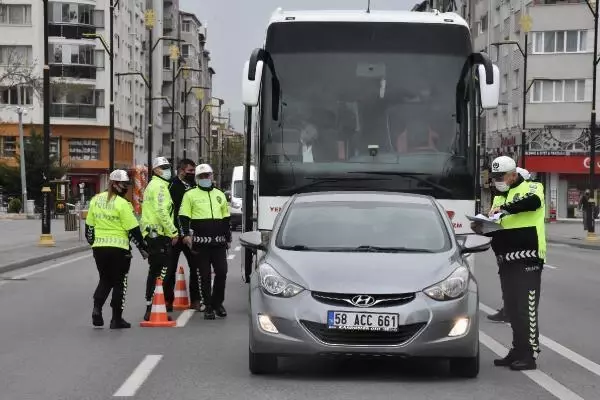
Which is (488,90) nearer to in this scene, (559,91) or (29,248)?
(29,248)

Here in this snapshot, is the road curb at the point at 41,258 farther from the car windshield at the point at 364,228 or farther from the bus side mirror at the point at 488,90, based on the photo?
the car windshield at the point at 364,228

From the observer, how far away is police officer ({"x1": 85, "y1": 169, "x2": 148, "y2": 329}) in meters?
11.8

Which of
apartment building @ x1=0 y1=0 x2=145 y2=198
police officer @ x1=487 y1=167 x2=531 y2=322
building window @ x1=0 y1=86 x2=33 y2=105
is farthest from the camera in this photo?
building window @ x1=0 y1=86 x2=33 y2=105

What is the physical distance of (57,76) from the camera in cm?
7725

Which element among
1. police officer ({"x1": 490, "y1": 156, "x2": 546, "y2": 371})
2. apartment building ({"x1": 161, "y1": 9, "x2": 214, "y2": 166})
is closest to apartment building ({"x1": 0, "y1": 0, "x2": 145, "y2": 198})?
apartment building ({"x1": 161, "y1": 9, "x2": 214, "y2": 166})

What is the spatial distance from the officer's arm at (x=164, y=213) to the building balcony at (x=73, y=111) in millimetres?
65264

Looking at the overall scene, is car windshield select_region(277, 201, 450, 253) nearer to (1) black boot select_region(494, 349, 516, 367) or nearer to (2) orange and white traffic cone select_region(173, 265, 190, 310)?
(1) black boot select_region(494, 349, 516, 367)

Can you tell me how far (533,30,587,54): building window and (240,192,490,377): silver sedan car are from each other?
5650 centimetres

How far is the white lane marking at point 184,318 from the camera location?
12.4m

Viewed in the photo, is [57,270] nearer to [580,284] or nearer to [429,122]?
[580,284]

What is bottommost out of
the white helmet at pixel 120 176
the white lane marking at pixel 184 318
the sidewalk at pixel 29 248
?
the sidewalk at pixel 29 248

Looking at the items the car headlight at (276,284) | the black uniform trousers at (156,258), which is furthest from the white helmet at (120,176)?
the car headlight at (276,284)

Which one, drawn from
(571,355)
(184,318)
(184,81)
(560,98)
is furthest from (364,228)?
(184,81)

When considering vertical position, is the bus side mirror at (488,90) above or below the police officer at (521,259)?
above
